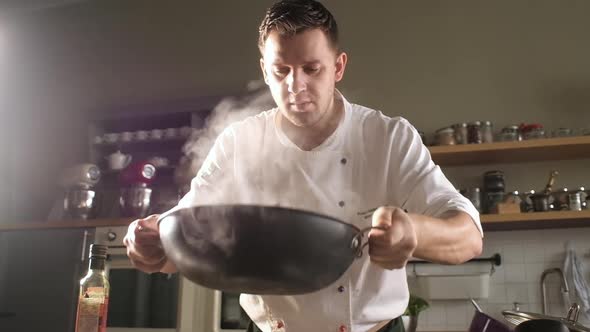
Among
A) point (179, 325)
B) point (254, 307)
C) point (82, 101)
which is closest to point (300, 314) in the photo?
point (254, 307)

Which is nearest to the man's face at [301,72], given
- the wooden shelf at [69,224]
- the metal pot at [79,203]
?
the wooden shelf at [69,224]

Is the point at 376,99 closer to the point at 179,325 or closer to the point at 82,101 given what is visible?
the point at 179,325

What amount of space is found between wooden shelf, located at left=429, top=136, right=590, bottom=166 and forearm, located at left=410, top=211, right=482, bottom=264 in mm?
1851

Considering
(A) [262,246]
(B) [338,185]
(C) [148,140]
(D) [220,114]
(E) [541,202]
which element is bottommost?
(A) [262,246]

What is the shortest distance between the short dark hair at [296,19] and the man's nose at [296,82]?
0.22 ft

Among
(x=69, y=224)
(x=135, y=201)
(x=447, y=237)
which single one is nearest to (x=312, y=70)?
(x=447, y=237)

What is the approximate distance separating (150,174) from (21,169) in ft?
3.81

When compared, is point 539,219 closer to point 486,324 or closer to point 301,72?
point 486,324

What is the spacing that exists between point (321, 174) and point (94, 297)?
0.55 metres

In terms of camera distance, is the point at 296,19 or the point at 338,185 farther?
the point at 338,185

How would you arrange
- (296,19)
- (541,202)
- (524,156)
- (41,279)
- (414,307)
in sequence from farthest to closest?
(41,279) < (524,156) < (541,202) < (414,307) < (296,19)

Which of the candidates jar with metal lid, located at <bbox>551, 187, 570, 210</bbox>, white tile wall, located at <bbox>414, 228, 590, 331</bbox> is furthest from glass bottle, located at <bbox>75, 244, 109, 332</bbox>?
jar with metal lid, located at <bbox>551, 187, 570, 210</bbox>

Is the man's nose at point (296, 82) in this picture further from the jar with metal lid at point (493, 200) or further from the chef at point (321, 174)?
the jar with metal lid at point (493, 200)

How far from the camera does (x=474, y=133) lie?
275 centimetres
